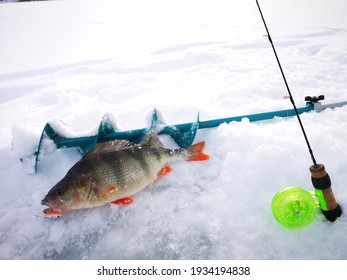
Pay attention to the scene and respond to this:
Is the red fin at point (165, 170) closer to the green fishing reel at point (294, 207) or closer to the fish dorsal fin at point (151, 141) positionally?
the fish dorsal fin at point (151, 141)

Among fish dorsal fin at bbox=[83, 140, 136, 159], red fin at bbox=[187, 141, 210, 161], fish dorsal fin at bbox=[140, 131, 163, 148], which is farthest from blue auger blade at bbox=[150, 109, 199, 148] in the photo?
fish dorsal fin at bbox=[83, 140, 136, 159]

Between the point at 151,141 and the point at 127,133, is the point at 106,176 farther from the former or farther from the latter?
the point at 127,133

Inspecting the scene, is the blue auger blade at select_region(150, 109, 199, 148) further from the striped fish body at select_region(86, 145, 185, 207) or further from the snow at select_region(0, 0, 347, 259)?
the striped fish body at select_region(86, 145, 185, 207)

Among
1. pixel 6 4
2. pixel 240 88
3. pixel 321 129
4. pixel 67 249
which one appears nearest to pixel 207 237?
pixel 67 249

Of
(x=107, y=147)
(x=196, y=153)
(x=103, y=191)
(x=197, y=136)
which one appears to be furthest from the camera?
(x=197, y=136)

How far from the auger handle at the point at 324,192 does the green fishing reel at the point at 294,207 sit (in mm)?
71

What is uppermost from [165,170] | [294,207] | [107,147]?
[107,147]

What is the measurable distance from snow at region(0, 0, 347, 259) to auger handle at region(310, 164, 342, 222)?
3.8 inches

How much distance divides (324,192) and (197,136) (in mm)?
1622

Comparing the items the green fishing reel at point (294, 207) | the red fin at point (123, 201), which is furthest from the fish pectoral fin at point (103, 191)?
the green fishing reel at point (294, 207)

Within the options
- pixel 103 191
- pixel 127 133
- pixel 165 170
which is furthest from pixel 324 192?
pixel 127 133

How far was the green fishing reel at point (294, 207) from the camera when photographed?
1.70 m

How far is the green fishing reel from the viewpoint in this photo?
1698 mm

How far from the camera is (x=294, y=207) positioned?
1714 millimetres
